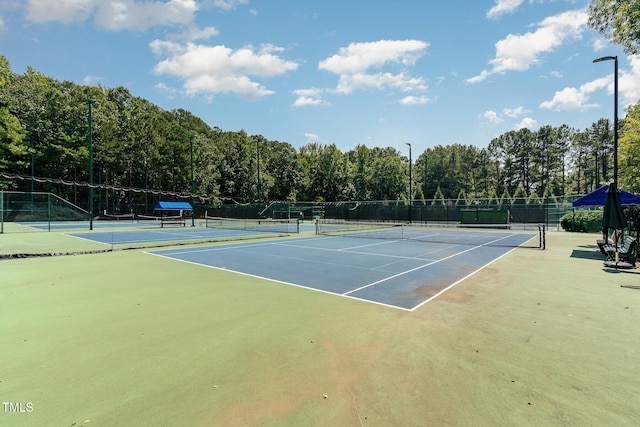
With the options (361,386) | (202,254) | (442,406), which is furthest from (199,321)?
(202,254)

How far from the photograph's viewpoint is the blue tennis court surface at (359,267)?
23.2 ft

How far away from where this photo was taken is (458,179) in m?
78.9

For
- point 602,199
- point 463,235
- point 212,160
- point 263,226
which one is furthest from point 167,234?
point 212,160

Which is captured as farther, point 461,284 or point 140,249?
point 140,249

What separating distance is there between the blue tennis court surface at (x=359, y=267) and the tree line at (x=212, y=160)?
1647cm

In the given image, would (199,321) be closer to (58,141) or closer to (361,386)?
(361,386)

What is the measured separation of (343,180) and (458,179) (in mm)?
30369

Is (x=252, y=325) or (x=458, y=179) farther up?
(x=458, y=179)

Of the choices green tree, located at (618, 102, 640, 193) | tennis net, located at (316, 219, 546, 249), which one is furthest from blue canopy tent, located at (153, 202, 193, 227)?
green tree, located at (618, 102, 640, 193)

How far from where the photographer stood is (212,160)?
62594mm

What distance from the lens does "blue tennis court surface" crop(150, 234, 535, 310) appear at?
23.2ft

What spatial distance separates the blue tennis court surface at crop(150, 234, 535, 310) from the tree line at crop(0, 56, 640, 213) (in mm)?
16474

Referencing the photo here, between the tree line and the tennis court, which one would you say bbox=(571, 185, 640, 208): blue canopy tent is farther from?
the tennis court

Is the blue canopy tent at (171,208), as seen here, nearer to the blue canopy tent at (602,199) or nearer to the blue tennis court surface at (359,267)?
the blue tennis court surface at (359,267)
